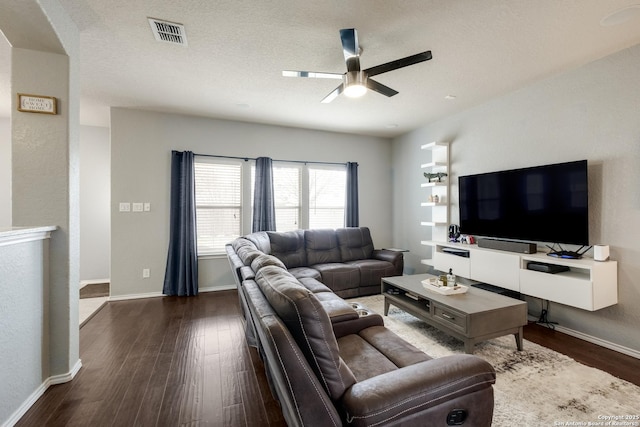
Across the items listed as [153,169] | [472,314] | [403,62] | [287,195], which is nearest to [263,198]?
[287,195]

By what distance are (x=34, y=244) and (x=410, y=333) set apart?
327 centimetres

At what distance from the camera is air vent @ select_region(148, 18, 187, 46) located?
7.48ft

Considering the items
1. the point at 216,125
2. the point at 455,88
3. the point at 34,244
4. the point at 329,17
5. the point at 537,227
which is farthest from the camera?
the point at 216,125

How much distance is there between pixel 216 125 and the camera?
4.71 meters

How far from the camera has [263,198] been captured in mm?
4871

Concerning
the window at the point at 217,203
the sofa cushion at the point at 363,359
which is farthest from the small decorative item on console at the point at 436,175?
the sofa cushion at the point at 363,359

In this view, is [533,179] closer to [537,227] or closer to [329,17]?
[537,227]

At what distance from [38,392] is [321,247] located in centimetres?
346

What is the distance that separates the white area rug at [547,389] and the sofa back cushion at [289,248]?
7.22ft

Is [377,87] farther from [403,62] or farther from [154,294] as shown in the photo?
[154,294]

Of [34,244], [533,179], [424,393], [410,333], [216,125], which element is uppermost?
[216,125]

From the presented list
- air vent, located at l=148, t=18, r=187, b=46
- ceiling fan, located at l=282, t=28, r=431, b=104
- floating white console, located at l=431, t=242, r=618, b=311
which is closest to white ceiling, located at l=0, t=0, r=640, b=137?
air vent, located at l=148, t=18, r=187, b=46

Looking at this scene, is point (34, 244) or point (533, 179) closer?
point (34, 244)

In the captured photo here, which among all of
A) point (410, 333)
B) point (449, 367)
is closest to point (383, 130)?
point (410, 333)
